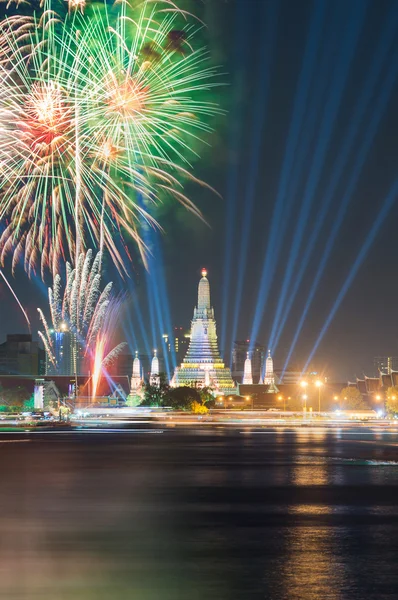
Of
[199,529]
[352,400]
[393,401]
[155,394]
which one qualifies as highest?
[155,394]

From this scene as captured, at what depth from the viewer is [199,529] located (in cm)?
1742

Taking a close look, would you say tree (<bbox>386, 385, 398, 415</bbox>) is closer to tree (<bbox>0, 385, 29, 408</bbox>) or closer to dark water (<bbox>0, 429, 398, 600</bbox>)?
tree (<bbox>0, 385, 29, 408</bbox>)

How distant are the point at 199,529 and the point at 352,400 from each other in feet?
460

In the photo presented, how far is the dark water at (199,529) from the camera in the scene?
40.6ft

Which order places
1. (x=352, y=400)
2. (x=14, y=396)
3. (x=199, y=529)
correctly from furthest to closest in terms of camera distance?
(x=352, y=400) → (x=14, y=396) → (x=199, y=529)

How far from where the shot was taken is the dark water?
40.6 ft

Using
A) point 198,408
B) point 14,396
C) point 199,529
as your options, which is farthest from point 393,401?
point 199,529

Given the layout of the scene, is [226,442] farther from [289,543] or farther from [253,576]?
[253,576]

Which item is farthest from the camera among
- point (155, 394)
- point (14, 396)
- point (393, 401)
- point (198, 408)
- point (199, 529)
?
point (155, 394)

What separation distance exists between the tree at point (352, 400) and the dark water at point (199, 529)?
12124 cm

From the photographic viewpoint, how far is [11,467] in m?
31.8

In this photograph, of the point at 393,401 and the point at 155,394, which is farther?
the point at 155,394

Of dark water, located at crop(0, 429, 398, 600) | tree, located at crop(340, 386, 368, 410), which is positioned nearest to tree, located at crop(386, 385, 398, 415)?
tree, located at crop(340, 386, 368, 410)

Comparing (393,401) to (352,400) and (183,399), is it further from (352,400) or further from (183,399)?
(352,400)
